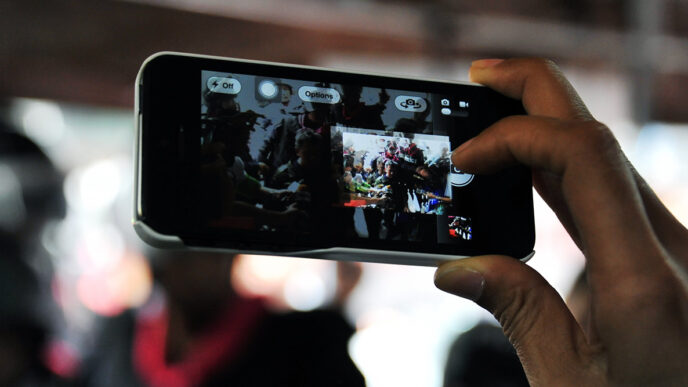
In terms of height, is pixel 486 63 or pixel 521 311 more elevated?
pixel 486 63

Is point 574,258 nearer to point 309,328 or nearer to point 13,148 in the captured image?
point 309,328

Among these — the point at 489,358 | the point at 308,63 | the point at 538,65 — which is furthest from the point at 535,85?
the point at 308,63

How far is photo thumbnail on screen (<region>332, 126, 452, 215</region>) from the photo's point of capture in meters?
0.56

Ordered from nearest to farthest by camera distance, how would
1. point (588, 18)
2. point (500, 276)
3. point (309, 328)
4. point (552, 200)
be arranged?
point (500, 276)
point (552, 200)
point (309, 328)
point (588, 18)

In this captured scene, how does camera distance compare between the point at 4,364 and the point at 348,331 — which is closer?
the point at 4,364

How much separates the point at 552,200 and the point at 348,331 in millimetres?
758

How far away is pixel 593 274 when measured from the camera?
45 cm

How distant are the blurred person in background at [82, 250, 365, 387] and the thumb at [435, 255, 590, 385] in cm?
56

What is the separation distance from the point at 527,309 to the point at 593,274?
0.07 m

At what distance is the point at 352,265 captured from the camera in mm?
1610

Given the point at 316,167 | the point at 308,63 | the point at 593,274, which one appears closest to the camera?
the point at 593,274

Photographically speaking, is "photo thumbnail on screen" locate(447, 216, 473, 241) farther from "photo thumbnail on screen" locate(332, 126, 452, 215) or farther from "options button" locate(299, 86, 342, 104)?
"options button" locate(299, 86, 342, 104)

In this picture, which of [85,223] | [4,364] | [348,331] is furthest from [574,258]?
[4,364]

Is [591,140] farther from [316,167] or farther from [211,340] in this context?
[211,340]
